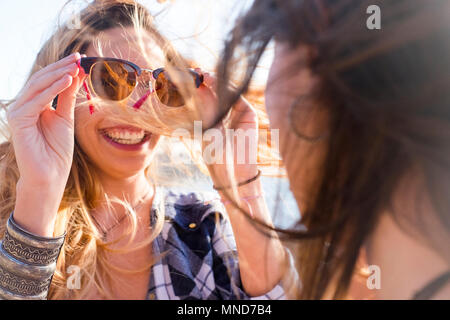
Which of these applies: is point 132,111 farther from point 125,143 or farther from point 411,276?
point 411,276

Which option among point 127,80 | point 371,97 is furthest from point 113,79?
point 371,97

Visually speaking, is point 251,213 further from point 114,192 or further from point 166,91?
point 114,192

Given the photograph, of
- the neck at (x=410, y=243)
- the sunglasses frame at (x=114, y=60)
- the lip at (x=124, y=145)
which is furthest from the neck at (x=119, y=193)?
the neck at (x=410, y=243)

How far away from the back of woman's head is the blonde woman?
24.6 inches

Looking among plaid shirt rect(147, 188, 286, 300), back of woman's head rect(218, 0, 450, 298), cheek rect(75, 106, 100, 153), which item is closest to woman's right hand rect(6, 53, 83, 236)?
cheek rect(75, 106, 100, 153)

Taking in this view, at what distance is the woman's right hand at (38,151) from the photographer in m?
1.26

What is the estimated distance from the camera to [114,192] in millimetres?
1809

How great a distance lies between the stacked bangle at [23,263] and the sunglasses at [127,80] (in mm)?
584

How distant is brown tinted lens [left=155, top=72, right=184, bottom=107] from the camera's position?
152cm

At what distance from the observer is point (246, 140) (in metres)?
1.49

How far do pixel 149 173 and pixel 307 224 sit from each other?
145cm

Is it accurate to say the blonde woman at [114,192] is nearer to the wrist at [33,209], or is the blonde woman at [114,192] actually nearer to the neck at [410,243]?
the wrist at [33,209]

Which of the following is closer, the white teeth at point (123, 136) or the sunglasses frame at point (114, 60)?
the sunglasses frame at point (114, 60)
